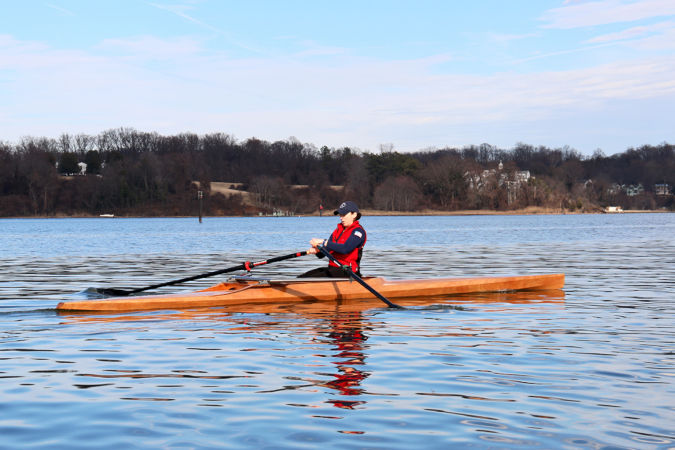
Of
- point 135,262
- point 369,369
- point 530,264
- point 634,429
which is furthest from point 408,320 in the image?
point 135,262

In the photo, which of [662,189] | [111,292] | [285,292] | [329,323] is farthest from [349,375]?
[662,189]

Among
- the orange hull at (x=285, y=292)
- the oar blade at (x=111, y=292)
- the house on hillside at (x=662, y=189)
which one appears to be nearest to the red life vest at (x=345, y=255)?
the orange hull at (x=285, y=292)

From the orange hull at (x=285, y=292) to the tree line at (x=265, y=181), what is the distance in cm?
12533

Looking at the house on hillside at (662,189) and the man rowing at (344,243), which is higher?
the house on hillside at (662,189)

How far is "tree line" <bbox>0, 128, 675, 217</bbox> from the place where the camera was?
458ft

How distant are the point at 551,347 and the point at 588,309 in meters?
4.31

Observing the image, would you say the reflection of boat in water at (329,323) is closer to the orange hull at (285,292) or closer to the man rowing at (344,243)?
the orange hull at (285,292)

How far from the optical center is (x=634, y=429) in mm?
6094

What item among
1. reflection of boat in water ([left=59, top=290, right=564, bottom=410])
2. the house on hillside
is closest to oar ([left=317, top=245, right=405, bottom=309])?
reflection of boat in water ([left=59, top=290, right=564, bottom=410])

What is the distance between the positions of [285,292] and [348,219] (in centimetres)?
183

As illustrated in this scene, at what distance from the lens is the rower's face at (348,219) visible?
13.6 meters

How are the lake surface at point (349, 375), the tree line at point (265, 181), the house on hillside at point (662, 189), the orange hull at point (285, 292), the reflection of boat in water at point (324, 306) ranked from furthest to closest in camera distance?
→ the house on hillside at point (662, 189) < the tree line at point (265, 181) < the orange hull at point (285, 292) < the reflection of boat in water at point (324, 306) < the lake surface at point (349, 375)

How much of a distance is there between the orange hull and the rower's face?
1.14m

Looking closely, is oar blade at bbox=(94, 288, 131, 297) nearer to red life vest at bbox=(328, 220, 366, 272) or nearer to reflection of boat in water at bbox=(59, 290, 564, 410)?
reflection of boat in water at bbox=(59, 290, 564, 410)
